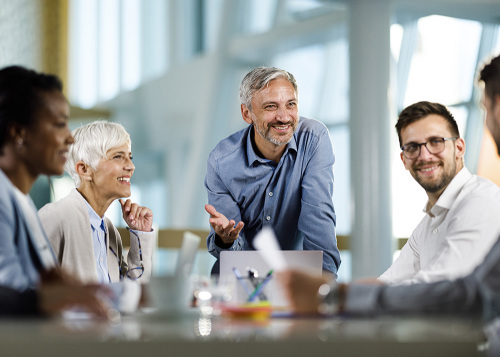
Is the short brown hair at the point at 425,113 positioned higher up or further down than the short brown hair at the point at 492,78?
further down

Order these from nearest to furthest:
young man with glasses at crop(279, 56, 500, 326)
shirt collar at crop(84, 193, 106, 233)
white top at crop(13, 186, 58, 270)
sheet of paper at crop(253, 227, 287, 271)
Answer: young man with glasses at crop(279, 56, 500, 326)
sheet of paper at crop(253, 227, 287, 271)
white top at crop(13, 186, 58, 270)
shirt collar at crop(84, 193, 106, 233)

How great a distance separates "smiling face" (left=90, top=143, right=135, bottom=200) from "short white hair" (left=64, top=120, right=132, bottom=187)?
0.06 ft

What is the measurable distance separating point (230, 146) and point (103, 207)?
1.94 feet

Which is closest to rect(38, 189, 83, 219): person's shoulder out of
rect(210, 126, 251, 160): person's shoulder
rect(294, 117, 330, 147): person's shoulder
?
rect(210, 126, 251, 160): person's shoulder

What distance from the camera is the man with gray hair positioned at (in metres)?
2.41

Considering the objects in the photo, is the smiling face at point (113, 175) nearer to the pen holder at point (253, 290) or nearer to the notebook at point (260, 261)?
the notebook at point (260, 261)

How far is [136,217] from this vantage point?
228cm

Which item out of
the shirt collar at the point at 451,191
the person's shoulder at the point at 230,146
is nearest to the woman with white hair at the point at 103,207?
the person's shoulder at the point at 230,146

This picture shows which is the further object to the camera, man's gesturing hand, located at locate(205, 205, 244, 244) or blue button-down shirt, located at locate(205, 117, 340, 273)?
blue button-down shirt, located at locate(205, 117, 340, 273)

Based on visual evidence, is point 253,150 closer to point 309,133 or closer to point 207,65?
point 309,133

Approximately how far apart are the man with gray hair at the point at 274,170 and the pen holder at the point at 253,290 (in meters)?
0.89

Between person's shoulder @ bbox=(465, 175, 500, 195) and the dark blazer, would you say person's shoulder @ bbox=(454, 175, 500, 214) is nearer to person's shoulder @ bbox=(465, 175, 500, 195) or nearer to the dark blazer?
person's shoulder @ bbox=(465, 175, 500, 195)

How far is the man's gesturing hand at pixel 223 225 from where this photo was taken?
211 cm

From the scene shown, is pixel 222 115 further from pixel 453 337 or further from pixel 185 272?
pixel 453 337
